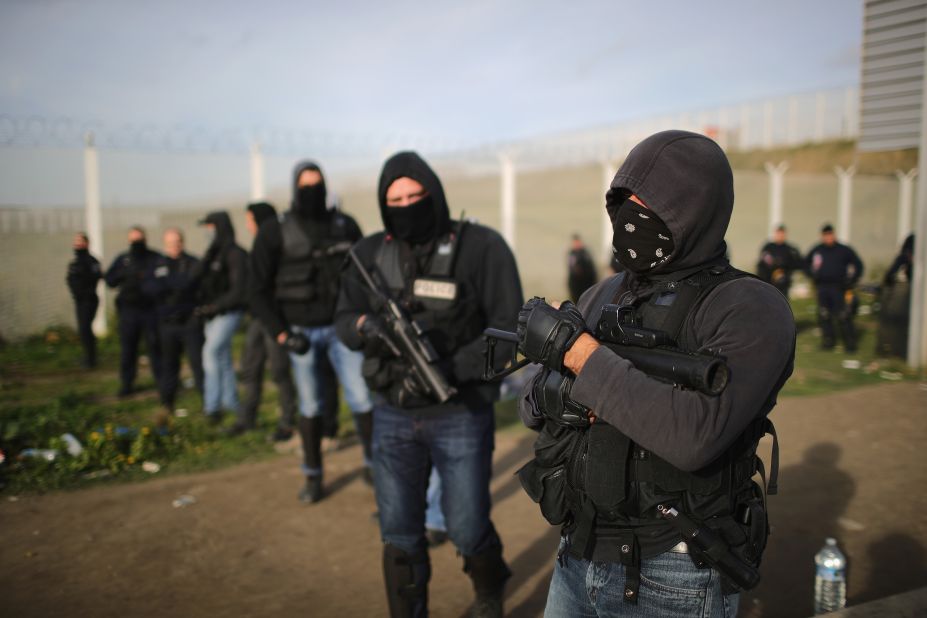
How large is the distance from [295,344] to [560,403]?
11.0ft

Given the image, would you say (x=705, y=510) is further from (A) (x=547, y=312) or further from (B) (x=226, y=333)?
(B) (x=226, y=333)

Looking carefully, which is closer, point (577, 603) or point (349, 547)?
point (577, 603)

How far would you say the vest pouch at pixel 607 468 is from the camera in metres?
1.85

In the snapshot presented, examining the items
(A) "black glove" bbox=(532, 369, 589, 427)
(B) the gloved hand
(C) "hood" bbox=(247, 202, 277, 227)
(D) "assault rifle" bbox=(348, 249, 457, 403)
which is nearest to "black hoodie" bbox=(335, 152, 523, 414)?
(D) "assault rifle" bbox=(348, 249, 457, 403)

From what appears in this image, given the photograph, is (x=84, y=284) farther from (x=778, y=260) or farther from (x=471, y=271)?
(x=778, y=260)

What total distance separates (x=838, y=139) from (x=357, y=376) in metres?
29.4

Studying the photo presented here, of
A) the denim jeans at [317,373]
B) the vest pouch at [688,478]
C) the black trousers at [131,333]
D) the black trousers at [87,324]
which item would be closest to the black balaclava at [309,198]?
the denim jeans at [317,373]

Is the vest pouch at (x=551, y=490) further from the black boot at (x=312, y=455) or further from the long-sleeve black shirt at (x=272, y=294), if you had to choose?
the long-sleeve black shirt at (x=272, y=294)

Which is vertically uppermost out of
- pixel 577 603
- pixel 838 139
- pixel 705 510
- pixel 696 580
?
pixel 838 139

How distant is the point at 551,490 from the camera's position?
205 cm

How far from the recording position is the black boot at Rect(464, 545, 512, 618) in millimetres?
3213

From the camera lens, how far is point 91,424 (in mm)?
6695

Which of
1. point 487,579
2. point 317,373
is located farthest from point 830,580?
point 317,373

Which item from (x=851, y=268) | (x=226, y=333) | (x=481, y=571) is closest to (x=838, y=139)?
(x=851, y=268)
